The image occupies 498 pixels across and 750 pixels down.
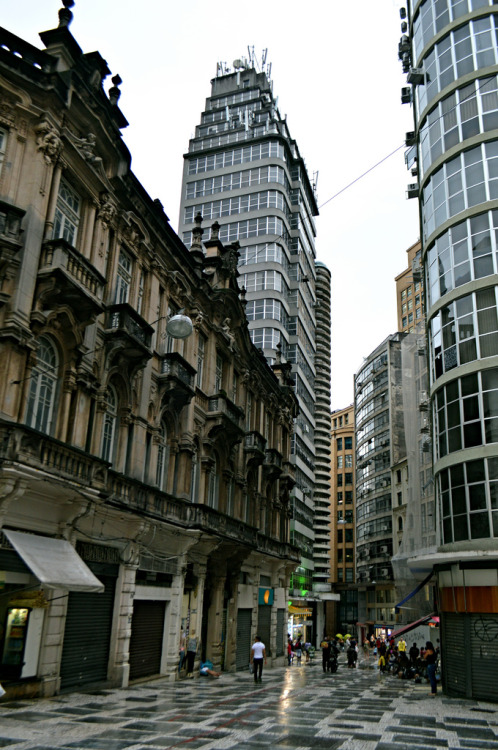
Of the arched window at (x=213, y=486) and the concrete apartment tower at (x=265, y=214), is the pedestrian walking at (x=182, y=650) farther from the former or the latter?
the concrete apartment tower at (x=265, y=214)

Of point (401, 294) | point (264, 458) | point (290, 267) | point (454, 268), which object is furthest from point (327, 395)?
point (454, 268)

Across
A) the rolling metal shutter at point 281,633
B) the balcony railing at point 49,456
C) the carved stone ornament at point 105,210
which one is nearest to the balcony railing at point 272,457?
the rolling metal shutter at point 281,633

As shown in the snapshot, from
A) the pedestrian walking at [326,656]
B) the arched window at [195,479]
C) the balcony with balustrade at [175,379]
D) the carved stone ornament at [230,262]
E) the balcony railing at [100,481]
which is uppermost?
the carved stone ornament at [230,262]

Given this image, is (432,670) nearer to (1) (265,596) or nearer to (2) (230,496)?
(2) (230,496)

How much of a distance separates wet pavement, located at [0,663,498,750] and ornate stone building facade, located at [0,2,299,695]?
154cm

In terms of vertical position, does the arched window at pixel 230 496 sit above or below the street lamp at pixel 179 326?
below

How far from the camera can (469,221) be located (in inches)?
1017

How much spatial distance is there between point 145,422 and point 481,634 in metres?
13.3

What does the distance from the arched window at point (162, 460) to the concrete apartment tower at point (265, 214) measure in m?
31.4

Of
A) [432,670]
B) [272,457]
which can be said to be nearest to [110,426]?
[432,670]

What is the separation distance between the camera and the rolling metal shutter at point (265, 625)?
1367 inches

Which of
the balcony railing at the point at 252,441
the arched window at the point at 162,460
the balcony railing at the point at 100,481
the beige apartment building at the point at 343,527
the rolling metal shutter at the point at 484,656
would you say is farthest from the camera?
the beige apartment building at the point at 343,527

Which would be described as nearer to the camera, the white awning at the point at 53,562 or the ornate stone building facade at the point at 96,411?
the white awning at the point at 53,562

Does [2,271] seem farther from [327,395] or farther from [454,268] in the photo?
[327,395]
